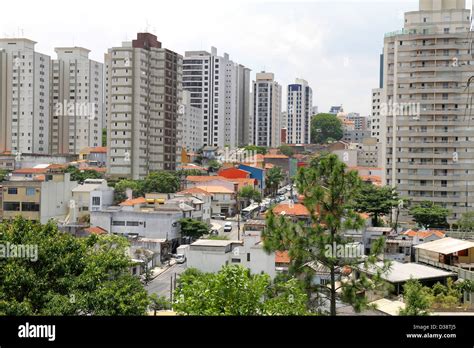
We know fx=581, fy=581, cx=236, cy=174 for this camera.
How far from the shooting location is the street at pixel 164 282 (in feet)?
22.4

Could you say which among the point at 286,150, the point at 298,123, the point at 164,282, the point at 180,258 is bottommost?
the point at 164,282

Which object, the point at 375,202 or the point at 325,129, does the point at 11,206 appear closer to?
the point at 375,202

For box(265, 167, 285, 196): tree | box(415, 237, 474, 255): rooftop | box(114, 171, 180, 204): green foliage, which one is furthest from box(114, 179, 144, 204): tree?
box(415, 237, 474, 255): rooftop

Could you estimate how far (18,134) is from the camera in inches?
682

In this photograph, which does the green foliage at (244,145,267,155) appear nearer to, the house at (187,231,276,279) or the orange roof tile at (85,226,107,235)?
the orange roof tile at (85,226,107,235)

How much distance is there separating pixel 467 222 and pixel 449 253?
4134 mm

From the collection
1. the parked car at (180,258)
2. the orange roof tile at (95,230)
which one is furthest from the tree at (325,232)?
the orange roof tile at (95,230)

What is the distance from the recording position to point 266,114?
44.8 feet

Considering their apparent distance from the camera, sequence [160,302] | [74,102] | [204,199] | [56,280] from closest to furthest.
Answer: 1. [56,280]
2. [160,302]
3. [204,199]
4. [74,102]

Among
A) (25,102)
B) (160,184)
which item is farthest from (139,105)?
(25,102)

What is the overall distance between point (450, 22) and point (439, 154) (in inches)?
112

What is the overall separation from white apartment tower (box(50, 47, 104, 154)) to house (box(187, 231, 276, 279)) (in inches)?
425

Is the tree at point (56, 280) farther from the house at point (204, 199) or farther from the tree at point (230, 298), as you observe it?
the house at point (204, 199)
